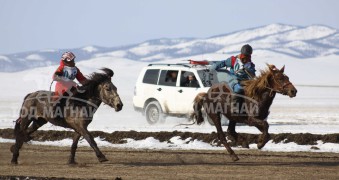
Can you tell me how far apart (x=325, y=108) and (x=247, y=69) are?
25.4 metres

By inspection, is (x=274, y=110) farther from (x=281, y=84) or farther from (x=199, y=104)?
(x=281, y=84)

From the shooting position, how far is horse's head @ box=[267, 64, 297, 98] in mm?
19875

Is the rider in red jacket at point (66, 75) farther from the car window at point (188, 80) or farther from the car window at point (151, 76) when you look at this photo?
the car window at point (151, 76)

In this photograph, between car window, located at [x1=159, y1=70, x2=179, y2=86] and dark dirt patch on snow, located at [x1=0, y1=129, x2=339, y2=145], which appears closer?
dark dirt patch on snow, located at [x1=0, y1=129, x2=339, y2=145]

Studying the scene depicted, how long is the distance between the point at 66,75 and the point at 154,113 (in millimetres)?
13589

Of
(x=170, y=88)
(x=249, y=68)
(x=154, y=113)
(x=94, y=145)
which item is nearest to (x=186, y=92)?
(x=170, y=88)

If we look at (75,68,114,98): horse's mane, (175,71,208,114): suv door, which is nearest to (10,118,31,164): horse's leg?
(75,68,114,98): horse's mane

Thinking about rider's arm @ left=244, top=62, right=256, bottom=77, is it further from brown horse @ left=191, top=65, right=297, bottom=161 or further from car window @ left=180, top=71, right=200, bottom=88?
car window @ left=180, top=71, right=200, bottom=88

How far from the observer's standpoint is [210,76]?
32.0 meters

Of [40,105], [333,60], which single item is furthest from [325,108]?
[333,60]

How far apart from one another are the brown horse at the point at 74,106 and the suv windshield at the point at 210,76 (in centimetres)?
1225

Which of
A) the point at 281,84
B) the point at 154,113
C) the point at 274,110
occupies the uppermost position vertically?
the point at 281,84

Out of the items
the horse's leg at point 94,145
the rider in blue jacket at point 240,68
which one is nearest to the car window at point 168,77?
the rider in blue jacket at point 240,68

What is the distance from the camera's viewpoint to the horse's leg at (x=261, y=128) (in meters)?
19.3
